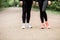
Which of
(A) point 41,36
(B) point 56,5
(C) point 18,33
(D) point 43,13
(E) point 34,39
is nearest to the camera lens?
(E) point 34,39

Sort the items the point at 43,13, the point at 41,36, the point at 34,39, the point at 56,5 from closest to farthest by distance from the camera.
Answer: the point at 34,39
the point at 41,36
the point at 43,13
the point at 56,5

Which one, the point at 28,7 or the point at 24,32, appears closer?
the point at 24,32

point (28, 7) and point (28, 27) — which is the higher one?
point (28, 7)

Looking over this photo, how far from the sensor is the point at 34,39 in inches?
314

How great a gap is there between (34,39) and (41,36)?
59cm

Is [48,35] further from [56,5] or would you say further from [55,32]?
[56,5]

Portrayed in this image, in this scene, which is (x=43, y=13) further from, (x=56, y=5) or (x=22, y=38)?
(x=56, y=5)

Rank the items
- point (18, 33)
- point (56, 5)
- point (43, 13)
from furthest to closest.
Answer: point (56, 5) → point (43, 13) → point (18, 33)

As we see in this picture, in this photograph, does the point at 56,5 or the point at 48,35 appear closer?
the point at 48,35

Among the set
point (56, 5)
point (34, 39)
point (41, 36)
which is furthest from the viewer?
point (56, 5)

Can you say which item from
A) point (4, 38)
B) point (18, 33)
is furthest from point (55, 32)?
point (4, 38)

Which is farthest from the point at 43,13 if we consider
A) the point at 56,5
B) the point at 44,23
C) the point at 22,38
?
the point at 56,5

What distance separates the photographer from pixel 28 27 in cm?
1035

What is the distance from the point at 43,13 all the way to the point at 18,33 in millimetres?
1437
